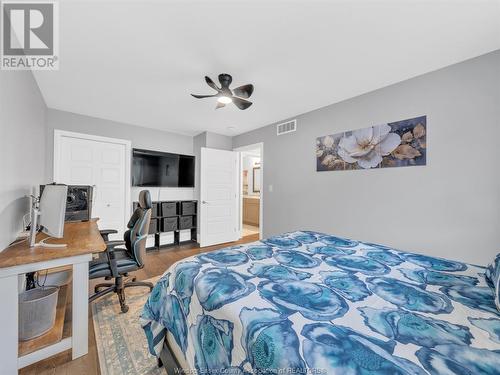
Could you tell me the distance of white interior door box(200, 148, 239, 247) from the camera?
4.06 m

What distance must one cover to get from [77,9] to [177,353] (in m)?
2.29

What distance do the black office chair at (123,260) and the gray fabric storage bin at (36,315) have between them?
1.00ft

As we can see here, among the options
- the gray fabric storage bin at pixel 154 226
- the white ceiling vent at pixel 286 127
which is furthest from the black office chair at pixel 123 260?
the white ceiling vent at pixel 286 127

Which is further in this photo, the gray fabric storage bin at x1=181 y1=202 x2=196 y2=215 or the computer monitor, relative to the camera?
the gray fabric storage bin at x1=181 y1=202 x2=196 y2=215

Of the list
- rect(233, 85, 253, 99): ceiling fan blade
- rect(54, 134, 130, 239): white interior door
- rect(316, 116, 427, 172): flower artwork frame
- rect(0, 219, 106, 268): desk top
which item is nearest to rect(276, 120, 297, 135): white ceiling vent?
rect(316, 116, 427, 172): flower artwork frame

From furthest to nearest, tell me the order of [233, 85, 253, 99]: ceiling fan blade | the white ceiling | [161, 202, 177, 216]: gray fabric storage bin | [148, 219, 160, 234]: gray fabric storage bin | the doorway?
the doorway
[161, 202, 177, 216]: gray fabric storage bin
[148, 219, 160, 234]: gray fabric storage bin
[233, 85, 253, 99]: ceiling fan blade
the white ceiling

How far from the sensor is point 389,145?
233cm

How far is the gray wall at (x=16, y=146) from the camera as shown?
56.1 inches

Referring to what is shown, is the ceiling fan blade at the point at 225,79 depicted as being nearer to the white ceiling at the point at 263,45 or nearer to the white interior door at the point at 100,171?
the white ceiling at the point at 263,45

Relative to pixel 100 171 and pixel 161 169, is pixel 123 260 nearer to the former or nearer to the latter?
pixel 100 171

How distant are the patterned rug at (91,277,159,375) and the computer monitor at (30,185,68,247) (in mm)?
838

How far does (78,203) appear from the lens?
2.66 m

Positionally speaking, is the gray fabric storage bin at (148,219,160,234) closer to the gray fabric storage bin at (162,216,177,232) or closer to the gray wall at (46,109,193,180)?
the gray fabric storage bin at (162,216,177,232)

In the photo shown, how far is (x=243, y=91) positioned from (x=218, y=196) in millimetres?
2519
